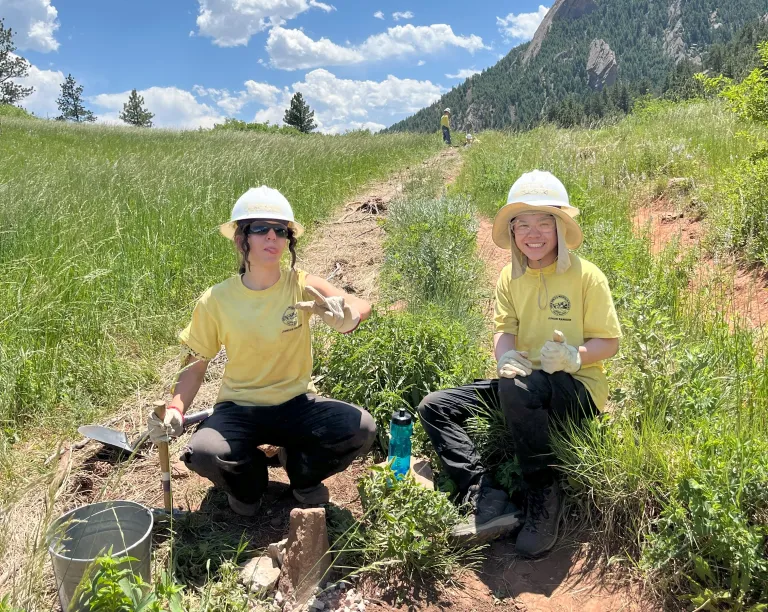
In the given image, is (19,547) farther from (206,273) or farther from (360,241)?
(360,241)

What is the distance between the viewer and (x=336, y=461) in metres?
2.51

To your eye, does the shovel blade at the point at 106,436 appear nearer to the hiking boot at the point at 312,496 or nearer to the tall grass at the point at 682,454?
the hiking boot at the point at 312,496

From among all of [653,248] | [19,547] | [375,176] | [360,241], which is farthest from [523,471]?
[375,176]

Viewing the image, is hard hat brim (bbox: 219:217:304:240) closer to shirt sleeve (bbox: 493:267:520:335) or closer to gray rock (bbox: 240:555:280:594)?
shirt sleeve (bbox: 493:267:520:335)

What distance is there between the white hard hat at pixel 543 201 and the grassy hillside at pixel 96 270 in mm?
2614

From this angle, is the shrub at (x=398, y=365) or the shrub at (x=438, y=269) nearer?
the shrub at (x=398, y=365)

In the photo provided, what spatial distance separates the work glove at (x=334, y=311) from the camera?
7.65 ft

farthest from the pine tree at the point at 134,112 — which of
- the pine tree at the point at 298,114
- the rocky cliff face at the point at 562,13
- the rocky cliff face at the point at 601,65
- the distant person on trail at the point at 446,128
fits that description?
the rocky cliff face at the point at 562,13

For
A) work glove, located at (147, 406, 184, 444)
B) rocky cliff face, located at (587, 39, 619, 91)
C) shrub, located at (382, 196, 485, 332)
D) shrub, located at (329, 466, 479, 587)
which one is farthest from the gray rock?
rocky cliff face, located at (587, 39, 619, 91)

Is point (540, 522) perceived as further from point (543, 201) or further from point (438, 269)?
point (438, 269)

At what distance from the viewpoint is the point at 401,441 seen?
8.11 feet

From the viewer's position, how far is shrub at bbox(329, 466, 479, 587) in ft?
6.79

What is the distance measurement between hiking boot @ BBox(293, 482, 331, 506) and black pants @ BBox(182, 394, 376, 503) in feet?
0.09

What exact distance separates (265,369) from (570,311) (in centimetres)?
140
